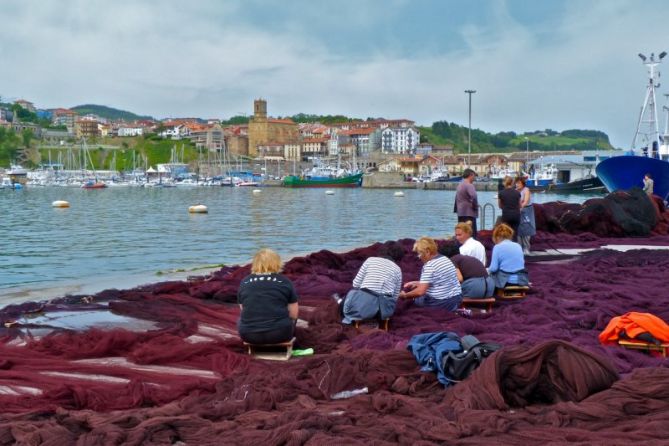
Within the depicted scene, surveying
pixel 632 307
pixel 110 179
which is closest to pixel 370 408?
pixel 632 307

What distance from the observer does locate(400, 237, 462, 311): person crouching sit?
7438mm

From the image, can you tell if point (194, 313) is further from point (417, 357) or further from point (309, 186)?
point (309, 186)

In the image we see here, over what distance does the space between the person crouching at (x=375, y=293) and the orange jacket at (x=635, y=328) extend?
2.03 m

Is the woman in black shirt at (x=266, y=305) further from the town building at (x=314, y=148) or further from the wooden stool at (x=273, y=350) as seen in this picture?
the town building at (x=314, y=148)

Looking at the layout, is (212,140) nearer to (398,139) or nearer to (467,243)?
(398,139)

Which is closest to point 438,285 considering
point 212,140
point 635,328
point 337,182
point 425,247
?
point 425,247

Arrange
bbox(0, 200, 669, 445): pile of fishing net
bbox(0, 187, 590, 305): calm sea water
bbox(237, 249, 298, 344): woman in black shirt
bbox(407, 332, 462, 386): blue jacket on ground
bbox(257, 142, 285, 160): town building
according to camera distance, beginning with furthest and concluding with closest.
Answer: bbox(257, 142, 285, 160): town building → bbox(0, 187, 590, 305): calm sea water → bbox(237, 249, 298, 344): woman in black shirt → bbox(407, 332, 462, 386): blue jacket on ground → bbox(0, 200, 669, 445): pile of fishing net

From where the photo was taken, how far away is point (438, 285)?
753 centimetres

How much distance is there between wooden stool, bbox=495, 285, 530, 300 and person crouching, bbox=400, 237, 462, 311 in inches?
45.5

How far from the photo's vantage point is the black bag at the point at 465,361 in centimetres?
477

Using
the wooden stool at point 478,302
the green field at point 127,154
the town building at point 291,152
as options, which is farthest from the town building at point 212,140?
the wooden stool at point 478,302

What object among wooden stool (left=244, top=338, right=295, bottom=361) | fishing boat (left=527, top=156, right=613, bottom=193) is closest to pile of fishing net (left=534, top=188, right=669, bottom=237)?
wooden stool (left=244, top=338, right=295, bottom=361)

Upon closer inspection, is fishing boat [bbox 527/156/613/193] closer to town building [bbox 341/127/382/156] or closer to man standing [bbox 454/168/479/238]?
man standing [bbox 454/168/479/238]

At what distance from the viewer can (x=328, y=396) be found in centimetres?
470
